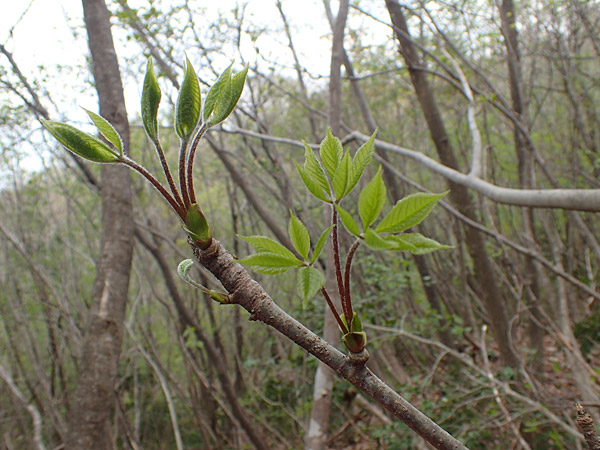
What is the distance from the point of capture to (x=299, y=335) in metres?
0.51

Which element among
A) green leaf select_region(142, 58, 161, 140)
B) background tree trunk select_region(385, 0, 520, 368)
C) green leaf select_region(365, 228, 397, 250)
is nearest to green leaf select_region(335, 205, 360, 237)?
green leaf select_region(365, 228, 397, 250)

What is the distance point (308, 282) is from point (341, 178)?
0.43 ft

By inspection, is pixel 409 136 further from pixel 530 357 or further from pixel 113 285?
pixel 113 285

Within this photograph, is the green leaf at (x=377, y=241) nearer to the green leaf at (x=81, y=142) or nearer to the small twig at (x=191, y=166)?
the small twig at (x=191, y=166)

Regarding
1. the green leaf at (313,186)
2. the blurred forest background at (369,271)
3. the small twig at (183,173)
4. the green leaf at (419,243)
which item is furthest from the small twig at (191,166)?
the blurred forest background at (369,271)

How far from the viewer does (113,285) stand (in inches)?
94.3

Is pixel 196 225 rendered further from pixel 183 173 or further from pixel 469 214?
pixel 469 214

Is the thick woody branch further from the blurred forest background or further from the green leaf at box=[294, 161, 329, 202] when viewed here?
the blurred forest background

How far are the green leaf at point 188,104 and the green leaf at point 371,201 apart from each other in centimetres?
22

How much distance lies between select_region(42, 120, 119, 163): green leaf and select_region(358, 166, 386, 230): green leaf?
30 centimetres

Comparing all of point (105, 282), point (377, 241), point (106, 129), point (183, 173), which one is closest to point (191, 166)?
point (183, 173)

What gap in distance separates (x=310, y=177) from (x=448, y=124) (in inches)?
373

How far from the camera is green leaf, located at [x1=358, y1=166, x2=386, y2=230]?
512 millimetres

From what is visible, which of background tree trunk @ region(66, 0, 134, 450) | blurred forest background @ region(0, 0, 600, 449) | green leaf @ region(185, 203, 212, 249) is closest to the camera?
green leaf @ region(185, 203, 212, 249)
